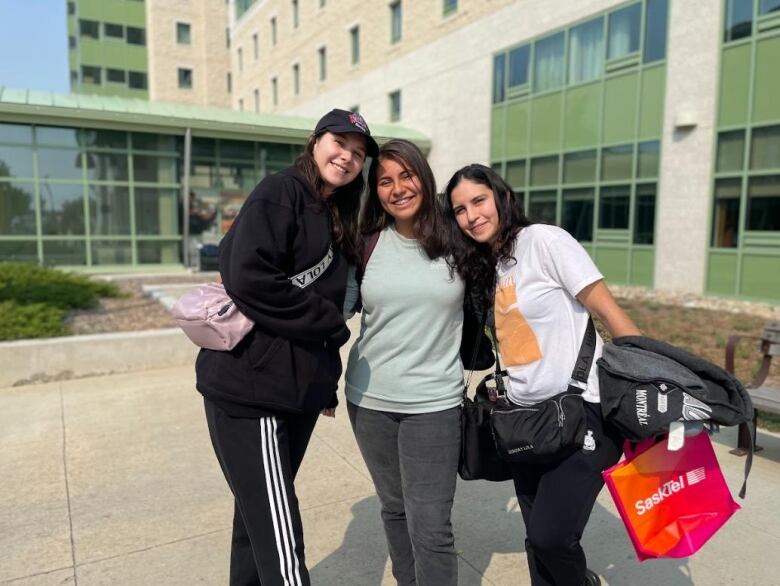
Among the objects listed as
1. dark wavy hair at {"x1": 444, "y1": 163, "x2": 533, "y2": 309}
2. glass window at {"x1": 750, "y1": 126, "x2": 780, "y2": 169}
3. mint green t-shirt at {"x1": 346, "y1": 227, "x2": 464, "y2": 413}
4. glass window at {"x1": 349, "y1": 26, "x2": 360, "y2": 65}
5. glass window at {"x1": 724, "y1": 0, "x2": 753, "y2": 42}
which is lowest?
mint green t-shirt at {"x1": 346, "y1": 227, "x2": 464, "y2": 413}

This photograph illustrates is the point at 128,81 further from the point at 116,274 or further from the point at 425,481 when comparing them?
the point at 425,481

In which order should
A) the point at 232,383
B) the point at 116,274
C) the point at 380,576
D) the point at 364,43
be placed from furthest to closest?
the point at 364,43 < the point at 116,274 < the point at 380,576 < the point at 232,383

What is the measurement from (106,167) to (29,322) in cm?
1059

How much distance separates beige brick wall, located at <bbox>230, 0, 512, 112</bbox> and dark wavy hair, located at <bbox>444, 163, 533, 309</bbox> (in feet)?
54.6

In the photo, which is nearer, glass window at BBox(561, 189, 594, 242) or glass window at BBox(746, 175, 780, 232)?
glass window at BBox(746, 175, 780, 232)

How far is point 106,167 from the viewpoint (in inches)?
635

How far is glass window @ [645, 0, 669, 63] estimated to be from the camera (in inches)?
501

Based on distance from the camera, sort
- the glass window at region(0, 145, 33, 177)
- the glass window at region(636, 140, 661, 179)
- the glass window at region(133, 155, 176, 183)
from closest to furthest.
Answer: the glass window at region(636, 140, 661, 179)
the glass window at region(0, 145, 33, 177)
the glass window at region(133, 155, 176, 183)

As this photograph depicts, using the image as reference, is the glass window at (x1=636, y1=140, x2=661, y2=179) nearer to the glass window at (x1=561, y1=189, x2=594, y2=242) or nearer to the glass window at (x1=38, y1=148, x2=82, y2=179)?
the glass window at (x1=561, y1=189, x2=594, y2=242)

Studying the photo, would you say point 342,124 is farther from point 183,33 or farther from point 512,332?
point 183,33

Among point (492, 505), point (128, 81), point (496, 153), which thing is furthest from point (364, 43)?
point (128, 81)

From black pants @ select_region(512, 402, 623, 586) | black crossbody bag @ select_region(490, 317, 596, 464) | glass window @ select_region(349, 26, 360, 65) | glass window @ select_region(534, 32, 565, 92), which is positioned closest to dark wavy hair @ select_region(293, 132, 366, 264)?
black crossbody bag @ select_region(490, 317, 596, 464)

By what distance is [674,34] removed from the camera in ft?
40.8

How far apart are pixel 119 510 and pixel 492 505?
2169mm
